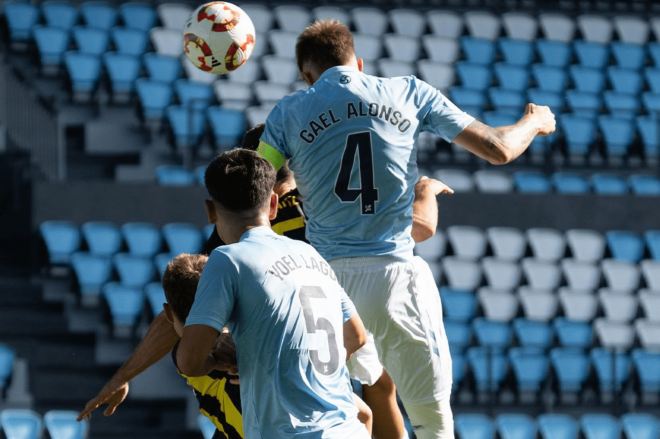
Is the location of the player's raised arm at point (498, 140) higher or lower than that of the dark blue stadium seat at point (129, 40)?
higher

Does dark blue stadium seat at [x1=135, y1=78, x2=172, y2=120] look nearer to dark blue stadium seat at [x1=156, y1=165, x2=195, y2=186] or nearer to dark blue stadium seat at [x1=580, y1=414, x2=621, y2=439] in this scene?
dark blue stadium seat at [x1=156, y1=165, x2=195, y2=186]

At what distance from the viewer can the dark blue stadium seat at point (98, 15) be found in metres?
15.1

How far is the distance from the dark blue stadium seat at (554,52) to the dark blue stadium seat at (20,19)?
7217 mm

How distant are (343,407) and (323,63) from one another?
1517 mm

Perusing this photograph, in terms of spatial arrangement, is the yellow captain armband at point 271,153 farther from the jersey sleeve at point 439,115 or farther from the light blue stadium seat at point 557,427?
the light blue stadium seat at point 557,427

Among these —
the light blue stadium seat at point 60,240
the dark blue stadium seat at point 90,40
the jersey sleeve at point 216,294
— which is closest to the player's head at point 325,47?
the jersey sleeve at point 216,294

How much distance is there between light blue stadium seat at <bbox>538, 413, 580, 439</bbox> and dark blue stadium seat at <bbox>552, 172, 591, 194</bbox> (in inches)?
157

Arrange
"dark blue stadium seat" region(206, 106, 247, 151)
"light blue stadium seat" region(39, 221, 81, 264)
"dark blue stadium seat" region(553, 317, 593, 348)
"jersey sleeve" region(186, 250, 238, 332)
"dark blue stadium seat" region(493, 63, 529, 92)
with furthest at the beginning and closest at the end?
"dark blue stadium seat" region(493, 63, 529, 92) → "dark blue stadium seat" region(206, 106, 247, 151) → "light blue stadium seat" region(39, 221, 81, 264) → "dark blue stadium seat" region(553, 317, 593, 348) → "jersey sleeve" region(186, 250, 238, 332)

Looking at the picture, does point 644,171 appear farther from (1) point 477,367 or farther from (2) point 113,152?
(2) point 113,152

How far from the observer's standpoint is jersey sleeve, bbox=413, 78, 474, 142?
167 inches

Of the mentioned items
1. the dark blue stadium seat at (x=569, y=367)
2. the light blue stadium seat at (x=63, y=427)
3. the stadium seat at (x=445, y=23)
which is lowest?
the light blue stadium seat at (x=63, y=427)

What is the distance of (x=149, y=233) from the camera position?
1262 centimetres

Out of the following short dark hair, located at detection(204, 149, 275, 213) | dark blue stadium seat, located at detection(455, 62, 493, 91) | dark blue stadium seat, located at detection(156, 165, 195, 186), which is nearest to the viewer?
short dark hair, located at detection(204, 149, 275, 213)

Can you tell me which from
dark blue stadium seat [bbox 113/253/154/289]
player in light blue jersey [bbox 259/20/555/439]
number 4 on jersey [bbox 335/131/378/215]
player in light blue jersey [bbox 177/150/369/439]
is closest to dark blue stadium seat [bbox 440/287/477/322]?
dark blue stadium seat [bbox 113/253/154/289]
